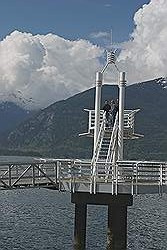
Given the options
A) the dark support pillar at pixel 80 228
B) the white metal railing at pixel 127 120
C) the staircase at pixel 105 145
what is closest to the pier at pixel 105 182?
the dark support pillar at pixel 80 228

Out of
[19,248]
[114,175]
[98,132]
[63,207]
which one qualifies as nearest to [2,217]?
[63,207]

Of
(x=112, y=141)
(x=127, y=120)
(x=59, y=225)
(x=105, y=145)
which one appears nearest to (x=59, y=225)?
(x=59, y=225)

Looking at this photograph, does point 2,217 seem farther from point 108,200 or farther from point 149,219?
point 108,200

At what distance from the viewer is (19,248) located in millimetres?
46719

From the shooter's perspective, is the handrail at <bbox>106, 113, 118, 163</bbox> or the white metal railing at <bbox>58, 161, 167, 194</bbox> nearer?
the white metal railing at <bbox>58, 161, 167, 194</bbox>

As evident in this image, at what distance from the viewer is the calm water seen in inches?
1969

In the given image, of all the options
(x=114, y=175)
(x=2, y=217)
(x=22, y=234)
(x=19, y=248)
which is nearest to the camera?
(x=114, y=175)

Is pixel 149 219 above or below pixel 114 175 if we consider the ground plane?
below

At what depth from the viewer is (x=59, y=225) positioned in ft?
203

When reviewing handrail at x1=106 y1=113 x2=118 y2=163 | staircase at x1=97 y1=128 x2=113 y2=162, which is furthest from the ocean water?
handrail at x1=106 y1=113 x2=118 y2=163

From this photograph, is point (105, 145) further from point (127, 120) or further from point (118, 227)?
point (118, 227)

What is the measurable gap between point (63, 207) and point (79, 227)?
43.2 m

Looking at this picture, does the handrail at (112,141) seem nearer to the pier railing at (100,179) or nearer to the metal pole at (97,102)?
the metal pole at (97,102)

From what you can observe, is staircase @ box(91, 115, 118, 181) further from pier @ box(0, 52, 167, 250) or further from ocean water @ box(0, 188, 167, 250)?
ocean water @ box(0, 188, 167, 250)
